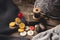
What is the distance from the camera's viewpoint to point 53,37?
1.47 meters

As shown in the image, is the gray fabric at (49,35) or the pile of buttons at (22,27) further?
the pile of buttons at (22,27)

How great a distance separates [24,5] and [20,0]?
7cm

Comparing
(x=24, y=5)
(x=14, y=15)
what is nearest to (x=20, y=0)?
(x=24, y=5)

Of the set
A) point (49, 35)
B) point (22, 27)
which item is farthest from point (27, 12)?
point (49, 35)

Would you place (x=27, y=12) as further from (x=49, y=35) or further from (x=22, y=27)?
(x=49, y=35)

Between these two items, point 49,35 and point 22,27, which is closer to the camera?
point 49,35

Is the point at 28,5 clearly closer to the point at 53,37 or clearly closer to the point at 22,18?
the point at 22,18

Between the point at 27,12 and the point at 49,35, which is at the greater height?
the point at 27,12

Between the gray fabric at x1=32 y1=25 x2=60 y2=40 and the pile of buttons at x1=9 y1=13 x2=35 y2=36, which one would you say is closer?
the gray fabric at x1=32 y1=25 x2=60 y2=40

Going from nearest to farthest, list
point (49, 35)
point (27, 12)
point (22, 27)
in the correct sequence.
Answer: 1. point (49, 35)
2. point (22, 27)
3. point (27, 12)

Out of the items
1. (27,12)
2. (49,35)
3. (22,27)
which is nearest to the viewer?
(49,35)

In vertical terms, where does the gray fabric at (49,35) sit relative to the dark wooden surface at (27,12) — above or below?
below

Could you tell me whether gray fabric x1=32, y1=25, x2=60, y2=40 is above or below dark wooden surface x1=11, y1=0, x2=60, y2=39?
below

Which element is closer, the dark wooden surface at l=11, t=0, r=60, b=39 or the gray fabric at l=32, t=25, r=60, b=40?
the gray fabric at l=32, t=25, r=60, b=40
